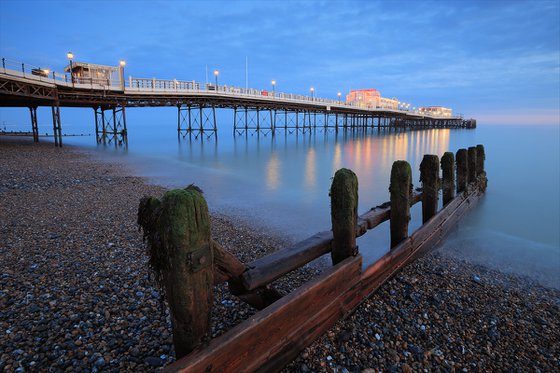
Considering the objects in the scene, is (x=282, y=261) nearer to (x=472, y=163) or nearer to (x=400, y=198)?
(x=400, y=198)

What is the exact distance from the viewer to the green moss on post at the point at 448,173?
27.3 ft

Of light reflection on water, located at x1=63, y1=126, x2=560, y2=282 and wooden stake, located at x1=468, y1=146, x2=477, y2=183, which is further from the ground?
wooden stake, located at x1=468, y1=146, x2=477, y2=183

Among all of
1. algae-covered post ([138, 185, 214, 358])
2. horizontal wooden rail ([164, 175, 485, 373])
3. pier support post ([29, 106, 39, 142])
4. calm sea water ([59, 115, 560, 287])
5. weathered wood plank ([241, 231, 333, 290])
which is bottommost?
calm sea water ([59, 115, 560, 287])

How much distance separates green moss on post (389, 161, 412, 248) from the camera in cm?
517

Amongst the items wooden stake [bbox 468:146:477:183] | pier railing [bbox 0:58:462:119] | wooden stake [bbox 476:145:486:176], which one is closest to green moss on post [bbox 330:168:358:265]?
wooden stake [bbox 468:146:477:183]

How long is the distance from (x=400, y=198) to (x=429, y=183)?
1972mm

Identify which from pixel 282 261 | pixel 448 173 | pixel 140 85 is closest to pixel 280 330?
pixel 282 261

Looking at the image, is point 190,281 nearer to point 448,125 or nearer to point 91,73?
point 91,73

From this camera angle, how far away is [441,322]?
4156mm

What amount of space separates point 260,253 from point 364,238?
2.99 metres

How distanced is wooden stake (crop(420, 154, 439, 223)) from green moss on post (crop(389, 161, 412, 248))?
1727 millimetres

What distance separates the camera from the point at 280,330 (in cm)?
296

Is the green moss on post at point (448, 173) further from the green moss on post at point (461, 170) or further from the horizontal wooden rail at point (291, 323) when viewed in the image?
the horizontal wooden rail at point (291, 323)

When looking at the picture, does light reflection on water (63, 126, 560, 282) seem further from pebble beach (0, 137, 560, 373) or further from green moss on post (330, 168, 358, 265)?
green moss on post (330, 168, 358, 265)
